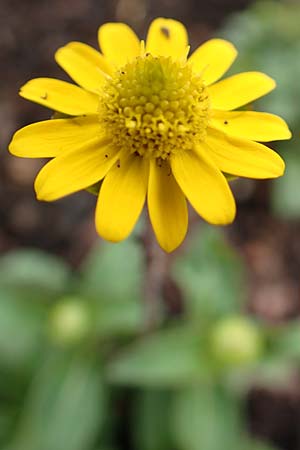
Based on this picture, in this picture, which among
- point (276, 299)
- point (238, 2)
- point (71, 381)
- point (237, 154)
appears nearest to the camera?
point (237, 154)

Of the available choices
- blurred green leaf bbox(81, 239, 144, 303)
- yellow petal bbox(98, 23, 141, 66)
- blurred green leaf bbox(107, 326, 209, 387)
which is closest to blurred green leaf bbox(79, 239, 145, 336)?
blurred green leaf bbox(81, 239, 144, 303)

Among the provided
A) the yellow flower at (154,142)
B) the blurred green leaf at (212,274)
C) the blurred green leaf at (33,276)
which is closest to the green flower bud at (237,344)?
the blurred green leaf at (212,274)

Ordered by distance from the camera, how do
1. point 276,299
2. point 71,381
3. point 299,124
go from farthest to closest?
point 299,124 < point 276,299 < point 71,381

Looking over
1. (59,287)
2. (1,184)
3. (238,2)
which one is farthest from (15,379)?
(238,2)

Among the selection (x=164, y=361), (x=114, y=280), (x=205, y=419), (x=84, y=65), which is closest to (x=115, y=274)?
(x=114, y=280)

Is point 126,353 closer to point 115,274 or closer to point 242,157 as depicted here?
point 115,274

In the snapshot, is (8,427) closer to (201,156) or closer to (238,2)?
(201,156)

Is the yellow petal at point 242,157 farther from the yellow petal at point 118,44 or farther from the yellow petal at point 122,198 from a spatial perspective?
the yellow petal at point 118,44

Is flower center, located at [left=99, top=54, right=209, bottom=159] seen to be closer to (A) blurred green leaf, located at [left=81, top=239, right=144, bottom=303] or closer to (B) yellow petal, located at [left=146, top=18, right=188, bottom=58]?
(B) yellow petal, located at [left=146, top=18, right=188, bottom=58]
